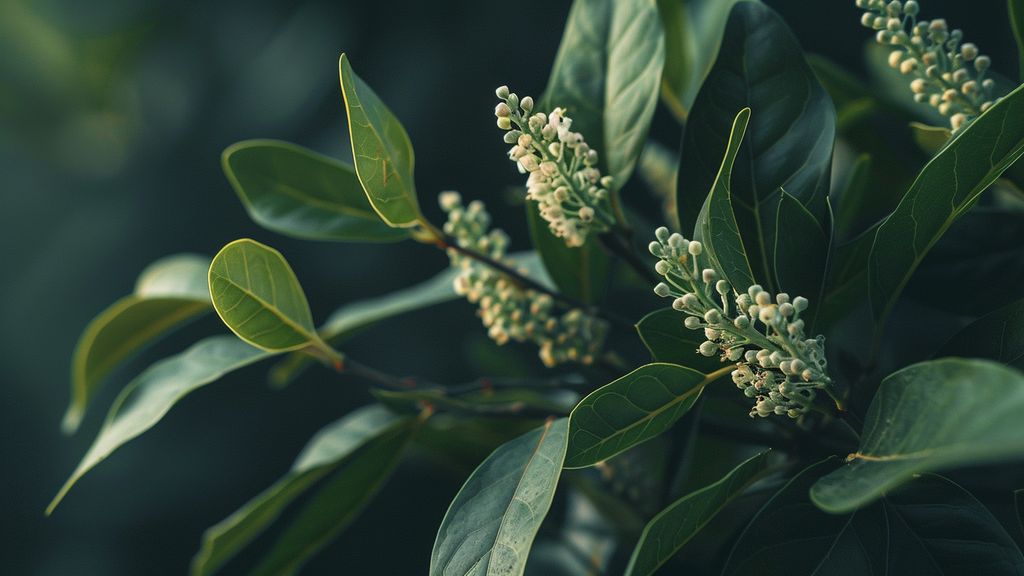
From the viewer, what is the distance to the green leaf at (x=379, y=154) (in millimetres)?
367

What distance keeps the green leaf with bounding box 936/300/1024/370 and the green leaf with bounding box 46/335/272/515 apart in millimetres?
338

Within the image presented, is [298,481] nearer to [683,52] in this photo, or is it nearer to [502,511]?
[502,511]

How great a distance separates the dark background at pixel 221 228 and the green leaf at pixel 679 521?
555mm

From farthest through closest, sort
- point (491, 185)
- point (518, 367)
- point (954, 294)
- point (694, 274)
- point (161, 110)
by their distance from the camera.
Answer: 1. point (161, 110)
2. point (491, 185)
3. point (518, 367)
4. point (954, 294)
5. point (694, 274)

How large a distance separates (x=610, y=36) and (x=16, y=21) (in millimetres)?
1180

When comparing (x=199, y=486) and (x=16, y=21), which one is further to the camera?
(x=16, y=21)

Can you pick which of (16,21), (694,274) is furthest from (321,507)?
(16,21)

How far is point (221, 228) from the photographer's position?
115 centimetres

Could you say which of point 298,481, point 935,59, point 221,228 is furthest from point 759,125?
point 221,228

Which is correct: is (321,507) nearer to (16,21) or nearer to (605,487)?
(605,487)

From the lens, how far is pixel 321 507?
0.55 metres

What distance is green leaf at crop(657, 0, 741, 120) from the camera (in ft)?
1.75

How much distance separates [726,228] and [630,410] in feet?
0.28

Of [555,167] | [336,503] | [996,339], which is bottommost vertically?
[336,503]
